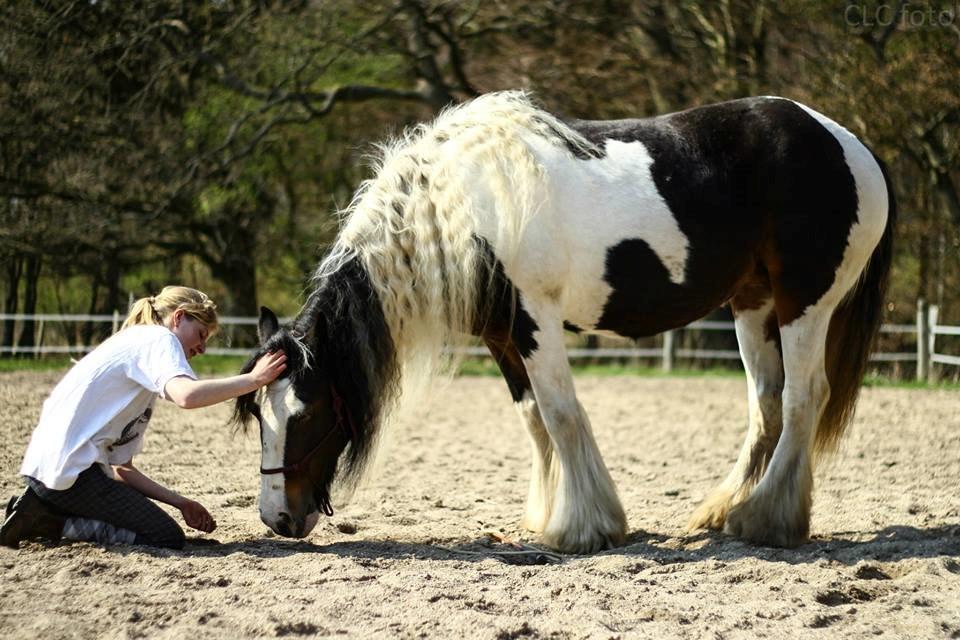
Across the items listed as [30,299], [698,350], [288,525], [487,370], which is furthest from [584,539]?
[30,299]

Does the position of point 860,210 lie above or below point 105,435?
above

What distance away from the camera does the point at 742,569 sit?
3.77m

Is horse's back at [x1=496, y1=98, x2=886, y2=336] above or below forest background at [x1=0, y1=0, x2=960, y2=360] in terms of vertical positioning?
below

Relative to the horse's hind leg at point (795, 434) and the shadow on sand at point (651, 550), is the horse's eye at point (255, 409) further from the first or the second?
the horse's hind leg at point (795, 434)

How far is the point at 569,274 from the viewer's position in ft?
14.0

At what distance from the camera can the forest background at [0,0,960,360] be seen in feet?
41.8

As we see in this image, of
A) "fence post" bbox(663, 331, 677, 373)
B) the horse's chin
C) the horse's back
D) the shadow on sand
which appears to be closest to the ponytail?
the shadow on sand

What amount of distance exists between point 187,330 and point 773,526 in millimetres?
2631

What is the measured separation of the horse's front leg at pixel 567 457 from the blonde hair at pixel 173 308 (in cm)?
136

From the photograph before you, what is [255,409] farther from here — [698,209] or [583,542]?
[698,209]

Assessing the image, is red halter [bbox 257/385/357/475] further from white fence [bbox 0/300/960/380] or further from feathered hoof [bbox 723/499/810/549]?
white fence [bbox 0/300/960/380]

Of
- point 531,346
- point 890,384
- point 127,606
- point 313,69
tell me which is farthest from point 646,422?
point 313,69

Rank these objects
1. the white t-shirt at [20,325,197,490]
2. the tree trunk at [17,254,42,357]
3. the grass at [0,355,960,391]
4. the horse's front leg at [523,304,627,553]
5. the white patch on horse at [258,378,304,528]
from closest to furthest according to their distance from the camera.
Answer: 1. the white t-shirt at [20,325,197,490]
2. the white patch on horse at [258,378,304,528]
3. the horse's front leg at [523,304,627,553]
4. the grass at [0,355,960,391]
5. the tree trunk at [17,254,42,357]

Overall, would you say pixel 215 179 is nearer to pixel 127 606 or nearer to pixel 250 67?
pixel 250 67
